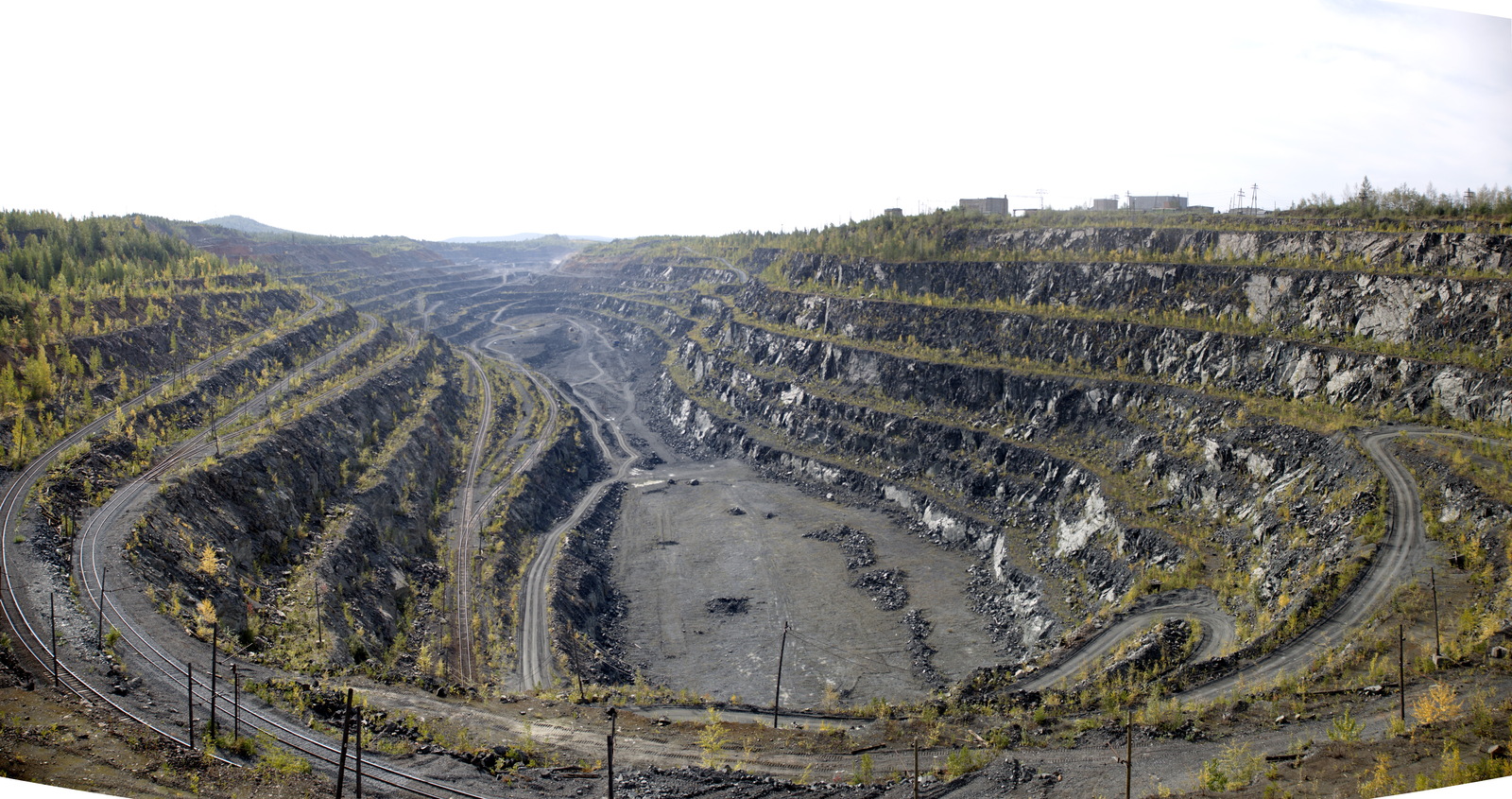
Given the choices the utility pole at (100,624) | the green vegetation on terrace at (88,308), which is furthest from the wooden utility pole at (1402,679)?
the green vegetation on terrace at (88,308)

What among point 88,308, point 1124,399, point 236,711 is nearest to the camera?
point 236,711

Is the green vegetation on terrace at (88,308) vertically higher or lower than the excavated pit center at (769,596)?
higher

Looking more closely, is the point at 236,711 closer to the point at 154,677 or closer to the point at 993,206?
the point at 154,677

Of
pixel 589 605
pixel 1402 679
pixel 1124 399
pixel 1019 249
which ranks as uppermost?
pixel 1019 249

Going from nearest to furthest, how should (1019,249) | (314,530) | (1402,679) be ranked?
(1402,679) < (314,530) < (1019,249)

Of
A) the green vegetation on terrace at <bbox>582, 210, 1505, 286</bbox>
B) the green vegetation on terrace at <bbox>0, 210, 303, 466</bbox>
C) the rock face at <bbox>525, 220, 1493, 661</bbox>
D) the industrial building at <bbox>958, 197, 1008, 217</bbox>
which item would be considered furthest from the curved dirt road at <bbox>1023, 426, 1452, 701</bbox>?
the industrial building at <bbox>958, 197, 1008, 217</bbox>

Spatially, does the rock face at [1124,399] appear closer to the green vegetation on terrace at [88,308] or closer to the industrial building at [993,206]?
the industrial building at [993,206]

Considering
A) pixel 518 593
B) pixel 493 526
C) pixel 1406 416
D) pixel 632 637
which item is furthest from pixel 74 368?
pixel 1406 416

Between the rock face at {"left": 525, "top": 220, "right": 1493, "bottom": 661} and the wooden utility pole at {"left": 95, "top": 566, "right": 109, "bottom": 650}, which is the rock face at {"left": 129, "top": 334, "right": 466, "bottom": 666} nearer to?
the wooden utility pole at {"left": 95, "top": 566, "right": 109, "bottom": 650}

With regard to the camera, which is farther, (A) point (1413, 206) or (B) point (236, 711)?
(A) point (1413, 206)

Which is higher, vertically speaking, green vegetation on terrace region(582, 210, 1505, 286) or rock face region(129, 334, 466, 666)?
green vegetation on terrace region(582, 210, 1505, 286)

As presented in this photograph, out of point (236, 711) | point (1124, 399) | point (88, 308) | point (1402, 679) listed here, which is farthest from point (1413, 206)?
point (88, 308)
